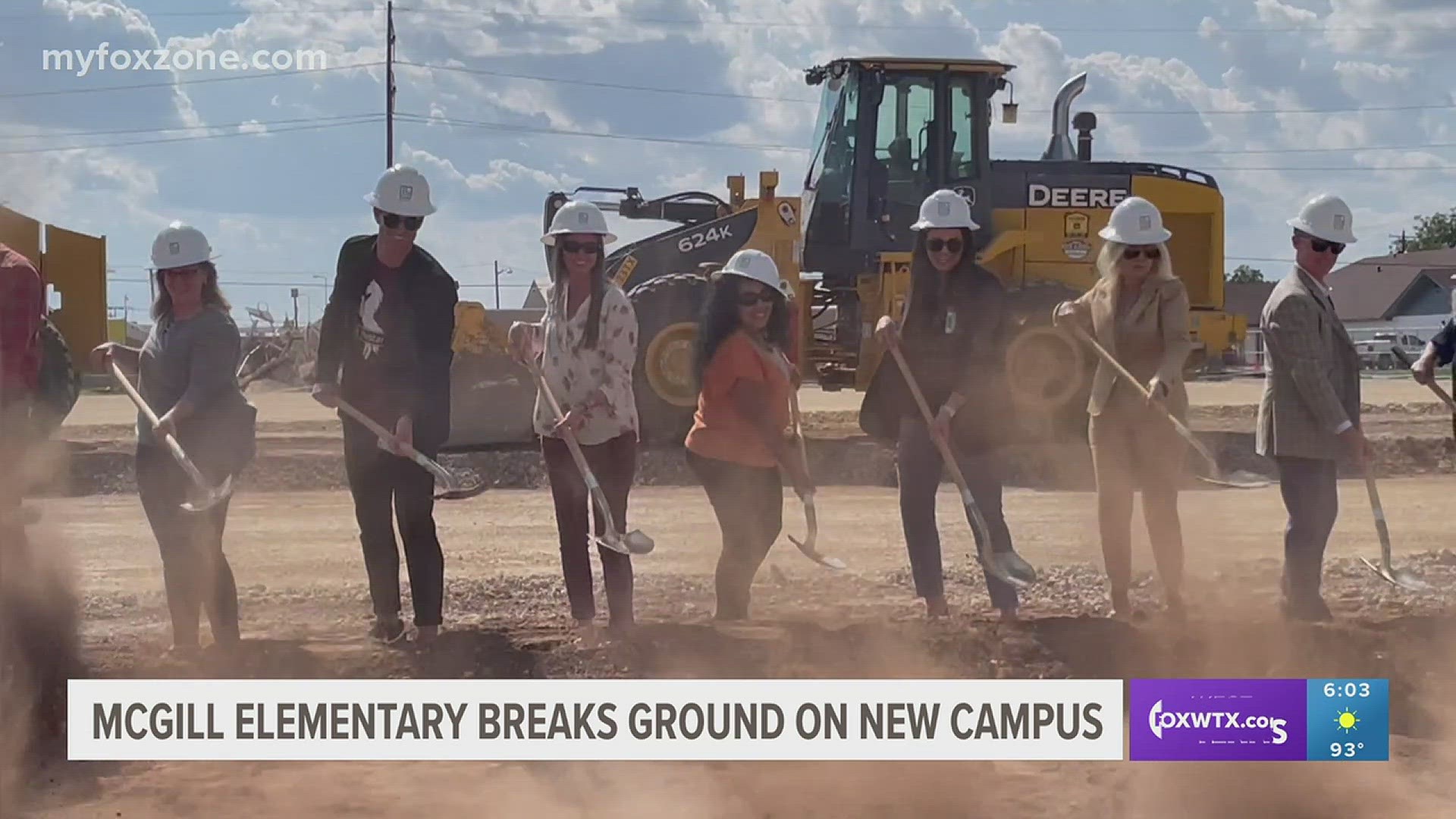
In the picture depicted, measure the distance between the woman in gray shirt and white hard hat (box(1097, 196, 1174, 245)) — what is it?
10.9 ft

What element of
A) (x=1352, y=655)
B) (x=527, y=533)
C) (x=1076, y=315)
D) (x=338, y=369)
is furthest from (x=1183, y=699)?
(x=527, y=533)

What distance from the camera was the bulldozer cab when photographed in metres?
11.0

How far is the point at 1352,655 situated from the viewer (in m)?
5.57

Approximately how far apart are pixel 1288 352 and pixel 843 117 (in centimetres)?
598

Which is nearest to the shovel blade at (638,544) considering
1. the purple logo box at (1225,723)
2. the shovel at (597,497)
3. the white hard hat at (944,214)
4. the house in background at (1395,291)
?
the shovel at (597,497)

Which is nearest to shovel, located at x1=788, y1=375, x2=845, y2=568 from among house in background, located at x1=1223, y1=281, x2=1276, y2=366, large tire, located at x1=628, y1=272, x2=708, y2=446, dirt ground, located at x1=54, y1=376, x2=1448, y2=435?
house in background, located at x1=1223, y1=281, x2=1276, y2=366

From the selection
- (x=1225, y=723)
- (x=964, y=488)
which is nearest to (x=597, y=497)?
(x=964, y=488)

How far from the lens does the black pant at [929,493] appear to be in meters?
5.83

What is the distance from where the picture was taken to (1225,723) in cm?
473

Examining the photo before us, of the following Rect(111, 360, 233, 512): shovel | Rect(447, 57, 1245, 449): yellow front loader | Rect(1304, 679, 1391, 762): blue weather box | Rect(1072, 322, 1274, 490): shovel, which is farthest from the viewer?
Rect(447, 57, 1245, 449): yellow front loader

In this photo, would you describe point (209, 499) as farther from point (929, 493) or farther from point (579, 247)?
point (929, 493)

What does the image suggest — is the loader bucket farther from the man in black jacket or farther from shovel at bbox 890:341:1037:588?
shovel at bbox 890:341:1037:588

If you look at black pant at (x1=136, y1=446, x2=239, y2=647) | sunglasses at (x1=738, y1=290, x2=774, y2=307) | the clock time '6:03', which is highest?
sunglasses at (x1=738, y1=290, x2=774, y2=307)

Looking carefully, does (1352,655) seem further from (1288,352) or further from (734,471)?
(734,471)
